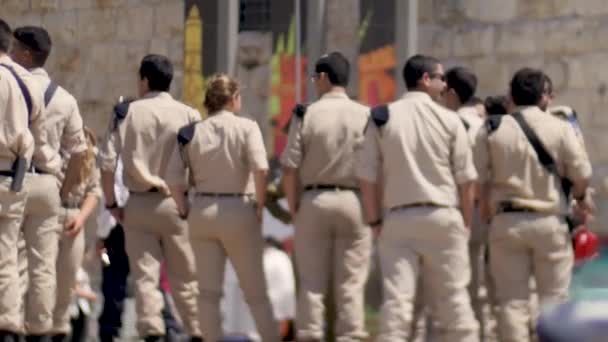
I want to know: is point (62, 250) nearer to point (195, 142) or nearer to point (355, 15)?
point (195, 142)

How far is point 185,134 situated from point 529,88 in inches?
79.0

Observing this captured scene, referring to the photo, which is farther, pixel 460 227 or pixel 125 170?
pixel 125 170

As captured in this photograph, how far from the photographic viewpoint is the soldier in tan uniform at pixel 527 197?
11430 millimetres

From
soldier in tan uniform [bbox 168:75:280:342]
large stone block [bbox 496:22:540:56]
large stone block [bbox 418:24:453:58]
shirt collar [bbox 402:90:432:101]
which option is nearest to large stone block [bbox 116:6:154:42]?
large stone block [bbox 418:24:453:58]

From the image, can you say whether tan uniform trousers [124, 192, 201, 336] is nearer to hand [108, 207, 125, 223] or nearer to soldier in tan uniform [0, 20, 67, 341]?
hand [108, 207, 125, 223]

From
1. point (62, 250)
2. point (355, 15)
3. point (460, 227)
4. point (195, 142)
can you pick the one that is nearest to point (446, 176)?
point (460, 227)

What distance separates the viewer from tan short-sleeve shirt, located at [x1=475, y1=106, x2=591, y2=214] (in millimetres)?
11414

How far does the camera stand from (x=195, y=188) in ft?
39.7

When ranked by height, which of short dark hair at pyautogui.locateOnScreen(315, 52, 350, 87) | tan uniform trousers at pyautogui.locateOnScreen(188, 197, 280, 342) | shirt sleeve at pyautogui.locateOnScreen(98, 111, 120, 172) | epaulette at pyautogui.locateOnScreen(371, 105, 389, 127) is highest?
short dark hair at pyautogui.locateOnScreen(315, 52, 350, 87)

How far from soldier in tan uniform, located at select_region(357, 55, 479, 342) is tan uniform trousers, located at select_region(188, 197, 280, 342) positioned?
4.22 feet

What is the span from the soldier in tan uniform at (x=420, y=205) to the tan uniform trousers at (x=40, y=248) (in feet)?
6.21

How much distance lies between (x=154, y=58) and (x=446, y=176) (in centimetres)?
240

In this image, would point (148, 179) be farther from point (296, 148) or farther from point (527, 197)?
point (527, 197)

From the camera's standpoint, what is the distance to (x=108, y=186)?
12.3 metres
